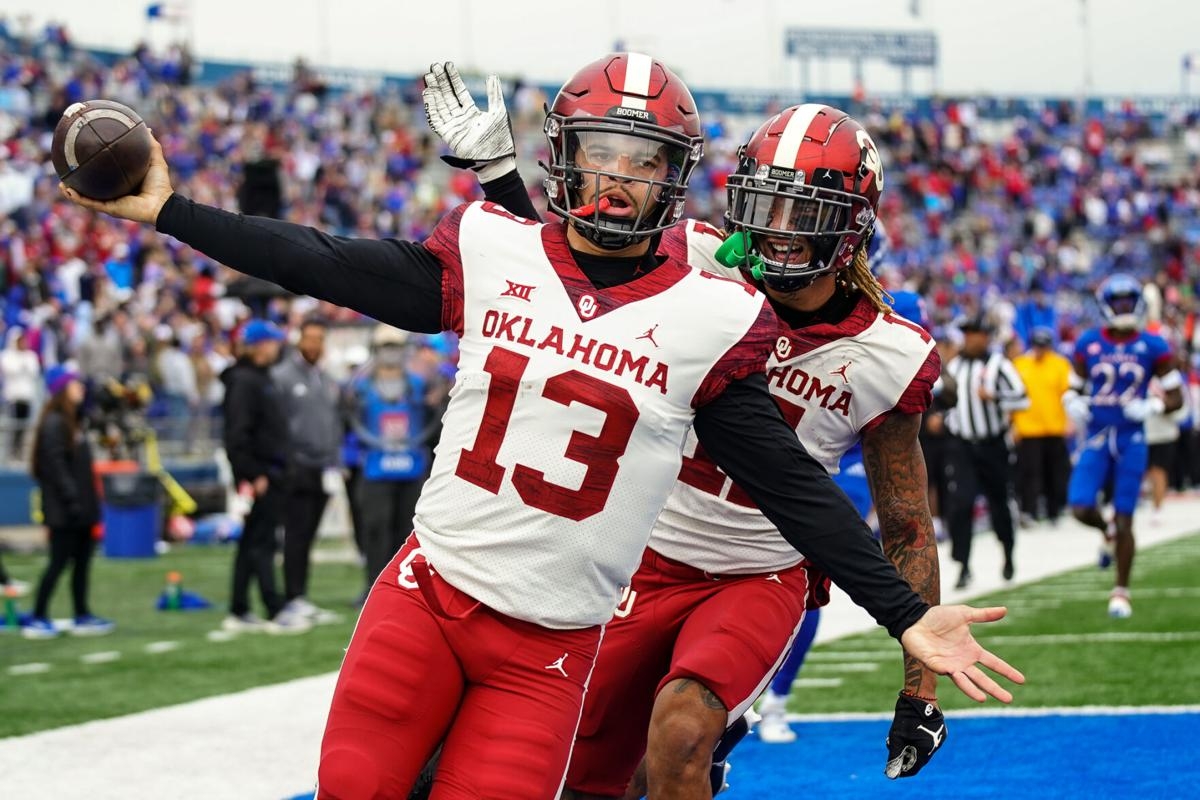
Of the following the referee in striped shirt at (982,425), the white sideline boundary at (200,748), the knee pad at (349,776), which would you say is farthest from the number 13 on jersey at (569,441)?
the referee in striped shirt at (982,425)

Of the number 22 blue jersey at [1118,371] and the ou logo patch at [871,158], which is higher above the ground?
the ou logo patch at [871,158]

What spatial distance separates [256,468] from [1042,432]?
388 inches

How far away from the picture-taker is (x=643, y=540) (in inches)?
138

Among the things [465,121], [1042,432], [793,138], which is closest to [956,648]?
[793,138]

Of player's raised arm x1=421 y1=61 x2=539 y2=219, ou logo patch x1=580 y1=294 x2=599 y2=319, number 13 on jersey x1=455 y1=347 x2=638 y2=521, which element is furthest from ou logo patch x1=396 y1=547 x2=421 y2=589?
player's raised arm x1=421 y1=61 x2=539 y2=219

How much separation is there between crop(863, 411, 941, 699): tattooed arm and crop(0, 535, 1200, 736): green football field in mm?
3230

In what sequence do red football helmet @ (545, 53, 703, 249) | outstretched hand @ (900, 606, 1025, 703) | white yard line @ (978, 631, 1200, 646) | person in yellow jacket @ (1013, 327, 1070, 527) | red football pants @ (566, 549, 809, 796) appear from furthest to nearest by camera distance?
1. person in yellow jacket @ (1013, 327, 1070, 527)
2. white yard line @ (978, 631, 1200, 646)
3. red football pants @ (566, 549, 809, 796)
4. red football helmet @ (545, 53, 703, 249)
5. outstretched hand @ (900, 606, 1025, 703)

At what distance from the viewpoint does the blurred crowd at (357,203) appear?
17656 millimetres

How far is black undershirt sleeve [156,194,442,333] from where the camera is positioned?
3.37 metres

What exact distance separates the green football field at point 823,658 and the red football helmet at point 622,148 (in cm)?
430

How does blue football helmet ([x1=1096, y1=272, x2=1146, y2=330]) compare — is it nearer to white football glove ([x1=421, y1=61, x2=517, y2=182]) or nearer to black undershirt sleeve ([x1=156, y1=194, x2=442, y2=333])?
white football glove ([x1=421, y1=61, x2=517, y2=182])

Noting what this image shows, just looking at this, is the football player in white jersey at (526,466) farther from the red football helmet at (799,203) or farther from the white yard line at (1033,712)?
the white yard line at (1033,712)

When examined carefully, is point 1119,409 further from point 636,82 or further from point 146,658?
point 636,82

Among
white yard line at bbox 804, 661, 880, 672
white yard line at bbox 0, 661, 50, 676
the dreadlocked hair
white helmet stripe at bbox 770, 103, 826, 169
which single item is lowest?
white yard line at bbox 804, 661, 880, 672
